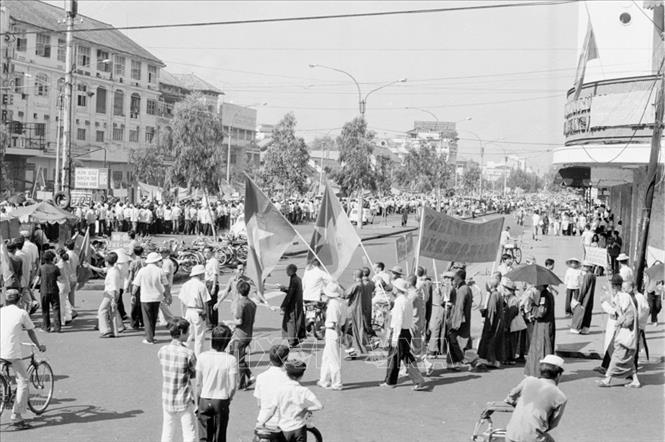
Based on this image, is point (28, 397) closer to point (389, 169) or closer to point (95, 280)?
point (95, 280)

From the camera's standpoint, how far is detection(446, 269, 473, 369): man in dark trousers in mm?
12992

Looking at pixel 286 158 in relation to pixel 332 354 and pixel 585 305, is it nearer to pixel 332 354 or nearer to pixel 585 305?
pixel 585 305

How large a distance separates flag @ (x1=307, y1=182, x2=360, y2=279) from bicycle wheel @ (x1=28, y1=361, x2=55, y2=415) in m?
5.27

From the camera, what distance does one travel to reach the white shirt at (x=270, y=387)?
7035 millimetres

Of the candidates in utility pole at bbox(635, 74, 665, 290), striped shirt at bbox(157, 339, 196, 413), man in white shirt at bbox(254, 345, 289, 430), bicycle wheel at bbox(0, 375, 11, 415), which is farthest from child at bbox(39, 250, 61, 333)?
utility pole at bbox(635, 74, 665, 290)

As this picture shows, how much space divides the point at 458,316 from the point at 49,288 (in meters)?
7.35

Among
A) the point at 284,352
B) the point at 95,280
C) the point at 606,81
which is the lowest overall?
the point at 95,280

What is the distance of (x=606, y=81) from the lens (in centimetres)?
2294

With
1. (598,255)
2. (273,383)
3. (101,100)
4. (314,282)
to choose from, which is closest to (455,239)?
(314,282)

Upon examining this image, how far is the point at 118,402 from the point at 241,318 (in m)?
2.01

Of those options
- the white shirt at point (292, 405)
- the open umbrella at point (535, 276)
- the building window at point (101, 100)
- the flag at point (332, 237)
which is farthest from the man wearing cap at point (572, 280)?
the building window at point (101, 100)

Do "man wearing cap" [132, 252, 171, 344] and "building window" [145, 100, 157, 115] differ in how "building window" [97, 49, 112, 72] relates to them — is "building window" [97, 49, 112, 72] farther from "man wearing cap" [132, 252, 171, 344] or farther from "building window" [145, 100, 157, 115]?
"man wearing cap" [132, 252, 171, 344]

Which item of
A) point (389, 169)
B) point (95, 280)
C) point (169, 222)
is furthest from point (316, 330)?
point (389, 169)

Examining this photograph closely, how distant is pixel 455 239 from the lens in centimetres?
1442
